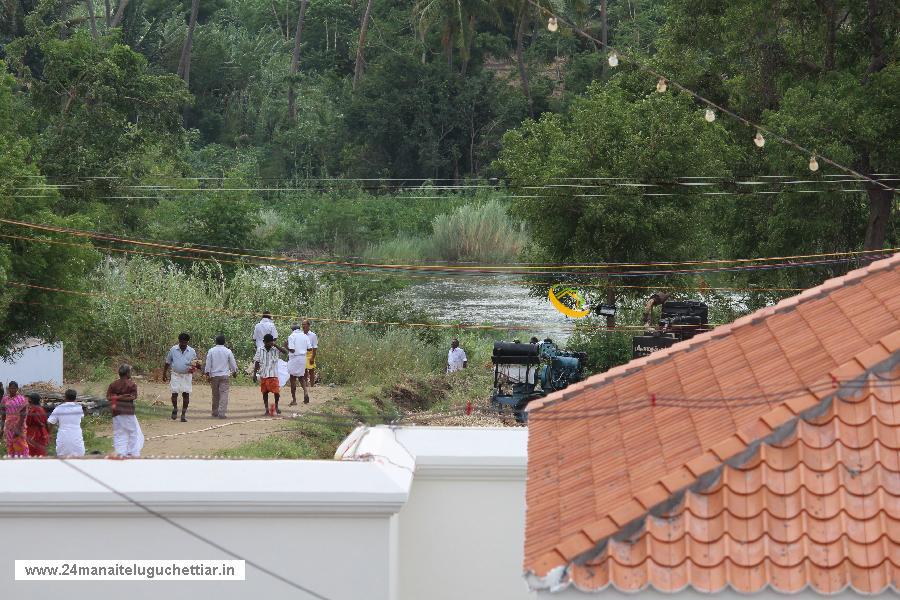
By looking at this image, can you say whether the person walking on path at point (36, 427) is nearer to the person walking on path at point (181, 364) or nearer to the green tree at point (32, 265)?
the person walking on path at point (181, 364)

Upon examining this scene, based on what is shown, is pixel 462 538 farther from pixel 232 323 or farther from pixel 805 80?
pixel 805 80

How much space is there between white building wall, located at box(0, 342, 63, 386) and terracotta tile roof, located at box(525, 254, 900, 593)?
15.5 metres

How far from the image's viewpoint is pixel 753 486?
21.4 ft

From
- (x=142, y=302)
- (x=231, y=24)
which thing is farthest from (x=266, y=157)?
(x=142, y=302)

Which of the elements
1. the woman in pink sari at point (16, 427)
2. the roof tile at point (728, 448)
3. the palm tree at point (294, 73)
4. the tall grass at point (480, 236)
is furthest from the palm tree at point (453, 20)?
the roof tile at point (728, 448)

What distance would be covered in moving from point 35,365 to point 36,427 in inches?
335

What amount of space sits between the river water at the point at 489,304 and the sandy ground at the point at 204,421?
13.9 metres

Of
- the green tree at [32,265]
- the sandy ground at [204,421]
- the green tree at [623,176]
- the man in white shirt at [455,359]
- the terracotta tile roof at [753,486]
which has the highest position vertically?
the green tree at [623,176]

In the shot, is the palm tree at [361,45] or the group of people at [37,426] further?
the palm tree at [361,45]

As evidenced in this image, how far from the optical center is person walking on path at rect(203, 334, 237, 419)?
55.0 ft

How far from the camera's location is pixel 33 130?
34531mm

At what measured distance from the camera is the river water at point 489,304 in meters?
38.2

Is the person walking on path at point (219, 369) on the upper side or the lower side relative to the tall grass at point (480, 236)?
lower

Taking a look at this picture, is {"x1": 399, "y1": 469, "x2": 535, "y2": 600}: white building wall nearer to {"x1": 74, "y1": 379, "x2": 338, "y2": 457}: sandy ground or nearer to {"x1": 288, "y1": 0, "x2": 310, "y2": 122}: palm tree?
{"x1": 74, "y1": 379, "x2": 338, "y2": 457}: sandy ground
